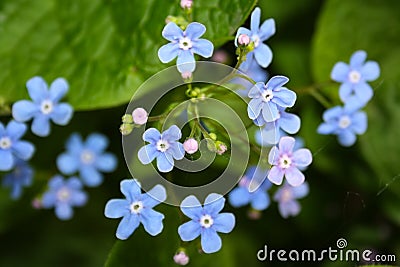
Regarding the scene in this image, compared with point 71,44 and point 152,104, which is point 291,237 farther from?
point 71,44

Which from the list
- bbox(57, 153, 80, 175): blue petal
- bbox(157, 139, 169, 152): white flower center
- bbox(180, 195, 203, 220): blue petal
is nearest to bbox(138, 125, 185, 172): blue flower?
bbox(157, 139, 169, 152): white flower center

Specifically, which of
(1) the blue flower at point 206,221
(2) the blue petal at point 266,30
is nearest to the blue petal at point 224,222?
(1) the blue flower at point 206,221

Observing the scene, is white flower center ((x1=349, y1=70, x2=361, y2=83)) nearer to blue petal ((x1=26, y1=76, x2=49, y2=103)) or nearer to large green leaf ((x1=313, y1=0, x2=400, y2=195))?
large green leaf ((x1=313, y1=0, x2=400, y2=195))

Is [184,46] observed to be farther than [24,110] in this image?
No

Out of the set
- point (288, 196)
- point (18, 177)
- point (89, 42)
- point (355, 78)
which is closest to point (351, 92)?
point (355, 78)

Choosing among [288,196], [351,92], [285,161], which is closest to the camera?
[285,161]

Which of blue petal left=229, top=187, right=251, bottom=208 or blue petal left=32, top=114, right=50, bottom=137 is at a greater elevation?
blue petal left=32, top=114, right=50, bottom=137

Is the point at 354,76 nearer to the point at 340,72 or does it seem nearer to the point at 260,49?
the point at 340,72
